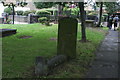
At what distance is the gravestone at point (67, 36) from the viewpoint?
20.5 ft

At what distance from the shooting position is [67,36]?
20.5ft

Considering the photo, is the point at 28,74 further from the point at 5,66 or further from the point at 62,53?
the point at 62,53

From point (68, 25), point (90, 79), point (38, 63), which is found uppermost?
point (68, 25)

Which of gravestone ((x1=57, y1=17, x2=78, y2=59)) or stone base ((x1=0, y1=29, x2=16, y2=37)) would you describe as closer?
gravestone ((x1=57, y1=17, x2=78, y2=59))

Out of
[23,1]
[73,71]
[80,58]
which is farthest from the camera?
[23,1]

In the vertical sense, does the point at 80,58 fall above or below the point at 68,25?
below

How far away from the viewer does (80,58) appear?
265 inches

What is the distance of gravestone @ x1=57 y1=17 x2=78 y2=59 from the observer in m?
6.25

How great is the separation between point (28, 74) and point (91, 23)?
1684 centimetres

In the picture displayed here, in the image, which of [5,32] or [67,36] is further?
[5,32]

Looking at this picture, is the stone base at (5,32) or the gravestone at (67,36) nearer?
the gravestone at (67,36)

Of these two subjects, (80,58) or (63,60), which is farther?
(80,58)

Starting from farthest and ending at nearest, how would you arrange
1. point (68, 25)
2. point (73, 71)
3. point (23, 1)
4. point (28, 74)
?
point (23, 1) → point (68, 25) → point (73, 71) → point (28, 74)

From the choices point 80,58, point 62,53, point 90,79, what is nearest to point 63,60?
point 62,53
